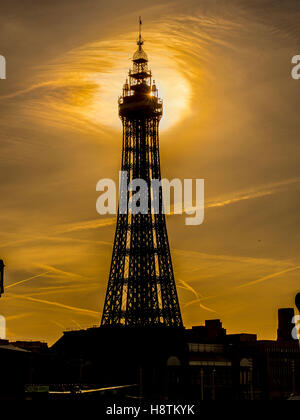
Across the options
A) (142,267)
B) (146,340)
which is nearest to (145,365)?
(146,340)

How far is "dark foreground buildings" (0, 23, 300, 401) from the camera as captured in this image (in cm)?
16238

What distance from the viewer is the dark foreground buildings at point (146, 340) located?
533ft

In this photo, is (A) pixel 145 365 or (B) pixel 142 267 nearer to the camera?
(A) pixel 145 365

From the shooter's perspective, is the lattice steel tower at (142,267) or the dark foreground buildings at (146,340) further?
the lattice steel tower at (142,267)

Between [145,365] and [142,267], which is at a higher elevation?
[142,267]

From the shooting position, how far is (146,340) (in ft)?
538

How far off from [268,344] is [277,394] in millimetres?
Answer: 11085

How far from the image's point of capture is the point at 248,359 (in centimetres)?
18638

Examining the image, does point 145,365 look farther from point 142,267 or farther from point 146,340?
point 142,267

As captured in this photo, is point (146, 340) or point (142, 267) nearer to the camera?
point (146, 340)

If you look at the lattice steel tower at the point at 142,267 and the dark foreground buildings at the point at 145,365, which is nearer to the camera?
the dark foreground buildings at the point at 145,365

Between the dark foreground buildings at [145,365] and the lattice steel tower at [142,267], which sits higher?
the lattice steel tower at [142,267]
